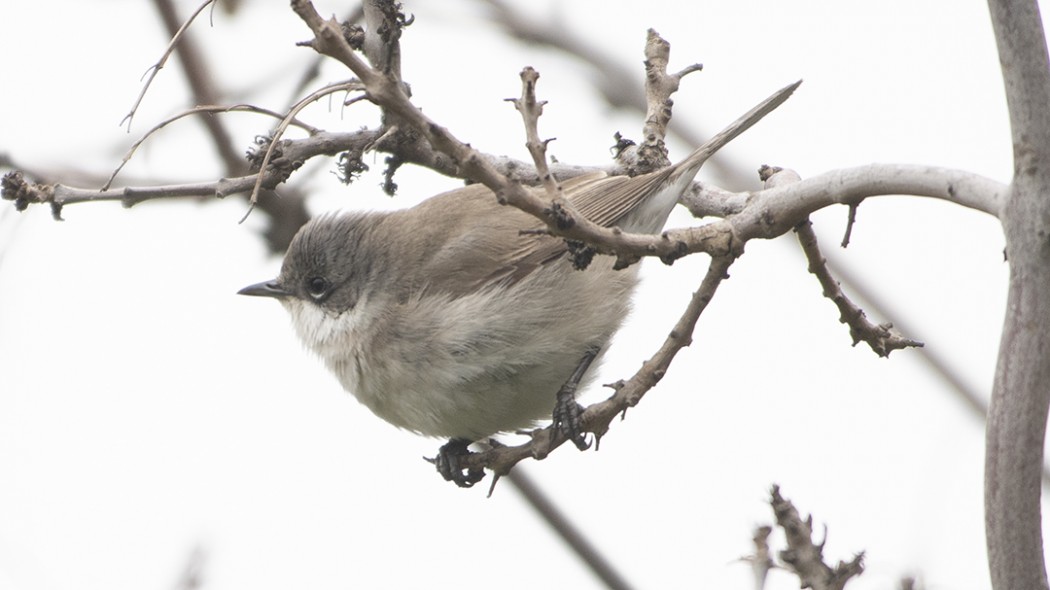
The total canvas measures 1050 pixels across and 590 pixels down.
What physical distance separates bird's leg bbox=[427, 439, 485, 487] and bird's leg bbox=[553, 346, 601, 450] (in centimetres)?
54

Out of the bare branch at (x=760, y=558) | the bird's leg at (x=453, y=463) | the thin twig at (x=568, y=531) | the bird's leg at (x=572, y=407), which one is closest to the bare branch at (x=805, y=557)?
the bare branch at (x=760, y=558)

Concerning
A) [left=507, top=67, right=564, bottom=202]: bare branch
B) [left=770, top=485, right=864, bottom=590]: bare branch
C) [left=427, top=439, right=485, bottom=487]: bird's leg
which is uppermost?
[left=427, top=439, right=485, bottom=487]: bird's leg

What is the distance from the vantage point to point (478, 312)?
5.12 metres

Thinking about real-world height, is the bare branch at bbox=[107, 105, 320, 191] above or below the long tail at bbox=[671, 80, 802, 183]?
below

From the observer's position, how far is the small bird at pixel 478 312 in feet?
16.4

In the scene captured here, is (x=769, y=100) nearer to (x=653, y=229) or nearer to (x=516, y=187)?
(x=653, y=229)

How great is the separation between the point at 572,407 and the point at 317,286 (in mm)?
1875

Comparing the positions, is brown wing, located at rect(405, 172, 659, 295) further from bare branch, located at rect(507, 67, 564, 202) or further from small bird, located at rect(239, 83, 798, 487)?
bare branch, located at rect(507, 67, 564, 202)

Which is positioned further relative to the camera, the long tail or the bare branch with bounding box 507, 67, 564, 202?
the long tail

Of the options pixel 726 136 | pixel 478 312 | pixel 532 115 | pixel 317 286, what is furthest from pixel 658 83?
pixel 317 286

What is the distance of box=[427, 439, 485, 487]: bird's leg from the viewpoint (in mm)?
5219

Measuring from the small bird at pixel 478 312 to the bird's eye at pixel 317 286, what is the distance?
1.8 inches

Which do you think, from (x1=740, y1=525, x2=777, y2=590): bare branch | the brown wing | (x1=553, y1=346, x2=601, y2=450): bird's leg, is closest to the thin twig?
(x1=553, y1=346, x2=601, y2=450): bird's leg

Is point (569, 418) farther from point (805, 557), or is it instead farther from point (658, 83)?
point (805, 557)
